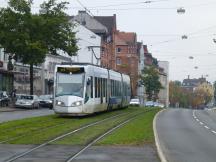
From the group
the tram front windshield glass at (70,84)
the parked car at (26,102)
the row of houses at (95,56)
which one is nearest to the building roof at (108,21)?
the row of houses at (95,56)

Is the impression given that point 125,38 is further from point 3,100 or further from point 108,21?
point 3,100

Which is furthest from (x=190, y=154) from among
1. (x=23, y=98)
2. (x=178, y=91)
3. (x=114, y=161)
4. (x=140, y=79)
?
(x=178, y=91)

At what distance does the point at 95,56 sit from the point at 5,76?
448 inches

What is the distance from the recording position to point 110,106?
51.0m

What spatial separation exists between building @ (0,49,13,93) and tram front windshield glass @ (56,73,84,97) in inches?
1352

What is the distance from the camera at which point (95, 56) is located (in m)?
72.2

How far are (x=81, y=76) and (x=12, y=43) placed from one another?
26.2 m

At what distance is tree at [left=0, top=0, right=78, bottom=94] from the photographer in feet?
211

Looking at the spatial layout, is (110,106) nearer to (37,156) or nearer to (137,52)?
(37,156)

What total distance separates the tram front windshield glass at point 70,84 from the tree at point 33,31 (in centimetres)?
2461

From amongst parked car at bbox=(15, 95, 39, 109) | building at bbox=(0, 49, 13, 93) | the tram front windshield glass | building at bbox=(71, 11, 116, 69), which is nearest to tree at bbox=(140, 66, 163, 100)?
building at bbox=(71, 11, 116, 69)

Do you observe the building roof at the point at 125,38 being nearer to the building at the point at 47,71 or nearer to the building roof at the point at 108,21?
the building roof at the point at 108,21

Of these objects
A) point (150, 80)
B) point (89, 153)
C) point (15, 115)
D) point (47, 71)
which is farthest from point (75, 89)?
point (150, 80)

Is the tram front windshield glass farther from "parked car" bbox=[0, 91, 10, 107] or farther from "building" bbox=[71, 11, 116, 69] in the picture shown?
"building" bbox=[71, 11, 116, 69]
